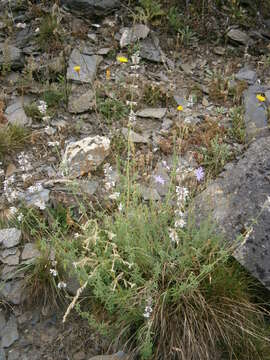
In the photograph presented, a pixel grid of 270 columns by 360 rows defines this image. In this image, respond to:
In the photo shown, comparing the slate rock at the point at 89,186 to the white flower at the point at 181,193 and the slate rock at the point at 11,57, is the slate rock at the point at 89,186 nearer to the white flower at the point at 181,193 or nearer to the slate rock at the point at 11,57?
the white flower at the point at 181,193

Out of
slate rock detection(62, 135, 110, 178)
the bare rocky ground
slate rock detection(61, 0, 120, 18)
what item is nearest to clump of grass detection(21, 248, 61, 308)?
the bare rocky ground

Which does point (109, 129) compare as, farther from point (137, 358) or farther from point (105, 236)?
point (137, 358)

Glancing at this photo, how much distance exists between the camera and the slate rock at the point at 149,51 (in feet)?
21.1

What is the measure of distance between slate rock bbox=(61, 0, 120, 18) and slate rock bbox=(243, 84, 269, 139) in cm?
257

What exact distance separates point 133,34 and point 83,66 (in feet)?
3.26

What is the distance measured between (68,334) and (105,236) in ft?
Answer: 2.95

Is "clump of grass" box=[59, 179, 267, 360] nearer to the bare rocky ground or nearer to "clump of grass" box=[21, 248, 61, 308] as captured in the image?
the bare rocky ground

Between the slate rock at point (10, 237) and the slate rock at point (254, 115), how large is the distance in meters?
2.95

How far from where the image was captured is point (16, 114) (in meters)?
5.61

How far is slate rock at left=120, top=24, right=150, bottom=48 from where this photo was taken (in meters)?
6.43

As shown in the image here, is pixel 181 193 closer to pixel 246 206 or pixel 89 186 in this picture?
pixel 246 206

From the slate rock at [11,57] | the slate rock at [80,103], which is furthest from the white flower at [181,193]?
the slate rock at [11,57]

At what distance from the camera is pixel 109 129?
5.52 m

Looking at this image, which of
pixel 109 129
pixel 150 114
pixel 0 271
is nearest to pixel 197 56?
pixel 150 114
